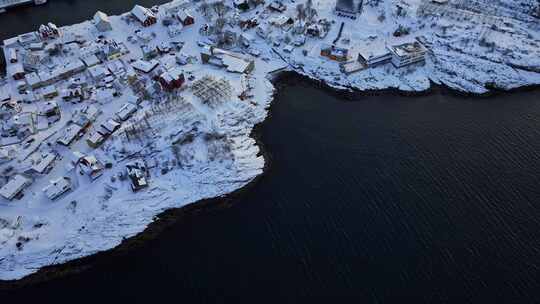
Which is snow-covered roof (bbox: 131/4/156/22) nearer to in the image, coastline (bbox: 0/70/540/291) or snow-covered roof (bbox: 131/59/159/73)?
snow-covered roof (bbox: 131/59/159/73)

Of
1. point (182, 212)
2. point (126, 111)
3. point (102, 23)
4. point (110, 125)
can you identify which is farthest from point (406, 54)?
point (102, 23)

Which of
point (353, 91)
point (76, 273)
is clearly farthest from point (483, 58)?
point (76, 273)

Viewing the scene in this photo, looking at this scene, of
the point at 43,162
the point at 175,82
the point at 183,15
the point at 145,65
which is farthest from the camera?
the point at 183,15

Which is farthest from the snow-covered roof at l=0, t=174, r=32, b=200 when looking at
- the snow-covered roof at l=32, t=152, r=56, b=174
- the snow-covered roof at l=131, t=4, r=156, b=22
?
the snow-covered roof at l=131, t=4, r=156, b=22

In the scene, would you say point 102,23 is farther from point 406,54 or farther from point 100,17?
point 406,54

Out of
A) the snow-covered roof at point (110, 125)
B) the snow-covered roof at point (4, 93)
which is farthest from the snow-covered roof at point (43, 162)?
the snow-covered roof at point (4, 93)

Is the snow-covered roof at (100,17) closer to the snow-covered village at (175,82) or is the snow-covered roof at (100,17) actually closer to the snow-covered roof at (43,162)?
the snow-covered village at (175,82)
